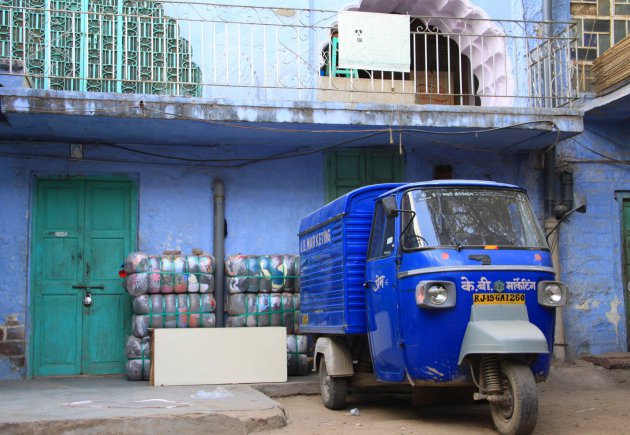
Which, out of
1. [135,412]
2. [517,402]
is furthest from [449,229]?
[135,412]

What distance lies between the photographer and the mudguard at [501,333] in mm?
5836

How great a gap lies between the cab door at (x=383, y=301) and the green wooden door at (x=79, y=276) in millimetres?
4432

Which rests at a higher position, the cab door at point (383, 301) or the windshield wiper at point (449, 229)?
the windshield wiper at point (449, 229)

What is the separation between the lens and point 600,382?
10.0 m

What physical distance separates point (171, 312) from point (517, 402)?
16.3 feet

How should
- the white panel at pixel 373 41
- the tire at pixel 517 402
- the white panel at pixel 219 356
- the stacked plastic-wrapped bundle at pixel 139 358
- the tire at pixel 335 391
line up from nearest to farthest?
the tire at pixel 517 402
the tire at pixel 335 391
the white panel at pixel 219 356
the stacked plastic-wrapped bundle at pixel 139 358
the white panel at pixel 373 41

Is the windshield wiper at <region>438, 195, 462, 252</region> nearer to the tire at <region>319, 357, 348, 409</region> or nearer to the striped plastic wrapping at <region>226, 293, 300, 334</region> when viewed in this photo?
the tire at <region>319, 357, 348, 409</region>

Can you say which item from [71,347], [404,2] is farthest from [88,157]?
[404,2]

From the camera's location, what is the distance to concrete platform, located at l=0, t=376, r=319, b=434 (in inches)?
245

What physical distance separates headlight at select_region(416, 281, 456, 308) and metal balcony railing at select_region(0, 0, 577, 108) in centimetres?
415

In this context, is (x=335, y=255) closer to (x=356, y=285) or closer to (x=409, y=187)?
(x=356, y=285)

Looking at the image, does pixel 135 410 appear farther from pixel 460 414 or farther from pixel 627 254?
pixel 627 254

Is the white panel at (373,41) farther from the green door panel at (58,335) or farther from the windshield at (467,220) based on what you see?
the green door panel at (58,335)

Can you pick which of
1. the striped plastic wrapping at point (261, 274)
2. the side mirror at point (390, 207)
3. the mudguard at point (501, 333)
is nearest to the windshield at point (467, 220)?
the side mirror at point (390, 207)
